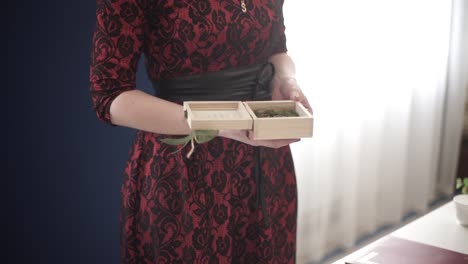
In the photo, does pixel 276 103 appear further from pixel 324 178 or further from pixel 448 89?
pixel 448 89

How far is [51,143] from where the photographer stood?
170 cm

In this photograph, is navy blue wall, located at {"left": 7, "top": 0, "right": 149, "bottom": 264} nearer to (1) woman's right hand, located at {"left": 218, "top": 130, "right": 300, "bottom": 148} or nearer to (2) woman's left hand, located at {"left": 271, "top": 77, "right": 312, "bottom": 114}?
(2) woman's left hand, located at {"left": 271, "top": 77, "right": 312, "bottom": 114}

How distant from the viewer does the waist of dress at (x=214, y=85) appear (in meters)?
1.19

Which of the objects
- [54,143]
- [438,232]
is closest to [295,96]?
[438,232]

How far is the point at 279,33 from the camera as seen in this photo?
134 cm

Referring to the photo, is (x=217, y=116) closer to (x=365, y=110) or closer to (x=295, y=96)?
(x=295, y=96)

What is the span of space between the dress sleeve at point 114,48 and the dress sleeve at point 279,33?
339 millimetres

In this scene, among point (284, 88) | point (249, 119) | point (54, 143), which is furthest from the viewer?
point (54, 143)

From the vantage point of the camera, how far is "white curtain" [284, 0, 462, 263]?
271 cm

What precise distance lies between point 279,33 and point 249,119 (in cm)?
47

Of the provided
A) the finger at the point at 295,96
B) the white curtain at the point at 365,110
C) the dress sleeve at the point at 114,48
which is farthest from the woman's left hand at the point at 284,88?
the white curtain at the point at 365,110

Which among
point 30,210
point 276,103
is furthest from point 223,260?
point 30,210

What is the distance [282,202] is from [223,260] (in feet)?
0.69

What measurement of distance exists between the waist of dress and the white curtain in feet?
4.49
